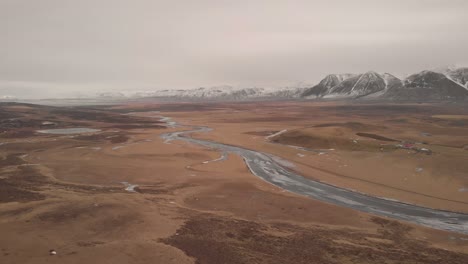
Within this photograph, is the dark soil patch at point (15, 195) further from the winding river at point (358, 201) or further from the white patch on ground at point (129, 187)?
the winding river at point (358, 201)

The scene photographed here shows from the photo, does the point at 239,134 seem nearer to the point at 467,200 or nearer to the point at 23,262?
the point at 467,200

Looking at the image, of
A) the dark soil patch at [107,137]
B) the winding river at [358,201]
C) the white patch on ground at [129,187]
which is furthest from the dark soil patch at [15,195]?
the dark soil patch at [107,137]

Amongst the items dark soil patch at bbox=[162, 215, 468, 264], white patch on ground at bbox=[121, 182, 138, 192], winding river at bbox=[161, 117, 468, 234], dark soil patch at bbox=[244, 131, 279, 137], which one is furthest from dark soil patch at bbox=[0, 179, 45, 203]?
dark soil patch at bbox=[244, 131, 279, 137]

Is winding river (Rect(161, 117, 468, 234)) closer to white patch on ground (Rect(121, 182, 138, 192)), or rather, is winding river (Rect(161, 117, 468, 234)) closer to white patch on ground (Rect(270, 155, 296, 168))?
white patch on ground (Rect(270, 155, 296, 168))

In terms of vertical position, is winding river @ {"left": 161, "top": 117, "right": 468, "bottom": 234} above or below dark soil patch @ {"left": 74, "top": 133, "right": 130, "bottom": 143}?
below

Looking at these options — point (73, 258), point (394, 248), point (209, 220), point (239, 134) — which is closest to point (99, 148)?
point (239, 134)

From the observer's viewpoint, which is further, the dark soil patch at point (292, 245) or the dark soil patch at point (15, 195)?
the dark soil patch at point (15, 195)

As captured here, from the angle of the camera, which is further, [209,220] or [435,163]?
[435,163]

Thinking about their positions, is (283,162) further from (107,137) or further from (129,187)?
(107,137)
